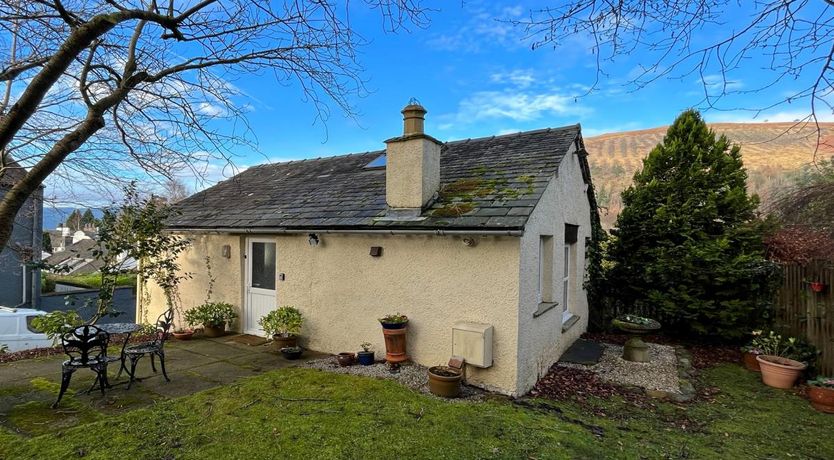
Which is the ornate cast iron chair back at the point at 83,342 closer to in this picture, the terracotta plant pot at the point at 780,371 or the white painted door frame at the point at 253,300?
the white painted door frame at the point at 253,300

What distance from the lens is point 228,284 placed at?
1075 centimetres

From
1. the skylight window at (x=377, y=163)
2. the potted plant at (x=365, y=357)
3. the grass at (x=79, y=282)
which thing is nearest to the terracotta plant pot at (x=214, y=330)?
the potted plant at (x=365, y=357)

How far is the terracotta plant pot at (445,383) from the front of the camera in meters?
6.28

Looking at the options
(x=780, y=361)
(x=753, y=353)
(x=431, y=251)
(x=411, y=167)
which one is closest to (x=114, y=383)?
(x=431, y=251)

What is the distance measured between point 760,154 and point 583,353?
307 inches

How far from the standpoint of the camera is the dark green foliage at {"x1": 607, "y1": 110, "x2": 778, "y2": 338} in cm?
1007

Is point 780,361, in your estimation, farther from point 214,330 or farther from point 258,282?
point 214,330

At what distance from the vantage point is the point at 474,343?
6.59 metres

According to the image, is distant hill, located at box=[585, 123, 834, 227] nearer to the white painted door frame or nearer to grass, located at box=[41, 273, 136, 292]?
the white painted door frame

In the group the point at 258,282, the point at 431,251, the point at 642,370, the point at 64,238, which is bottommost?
the point at 642,370

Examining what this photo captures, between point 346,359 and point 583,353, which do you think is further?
point 583,353

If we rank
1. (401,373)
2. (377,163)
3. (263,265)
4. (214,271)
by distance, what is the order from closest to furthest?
1. (401,373)
2. (263,265)
3. (214,271)
4. (377,163)

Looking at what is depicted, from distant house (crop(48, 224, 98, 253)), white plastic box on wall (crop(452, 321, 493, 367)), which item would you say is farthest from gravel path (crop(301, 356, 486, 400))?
distant house (crop(48, 224, 98, 253))

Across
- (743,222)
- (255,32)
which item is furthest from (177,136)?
(743,222)
